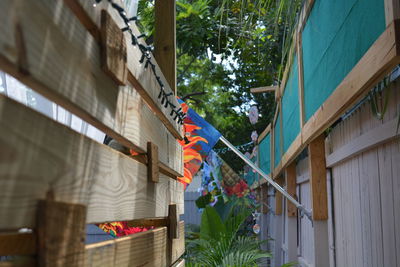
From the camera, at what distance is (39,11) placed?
881 mm

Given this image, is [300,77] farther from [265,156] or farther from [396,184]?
[265,156]

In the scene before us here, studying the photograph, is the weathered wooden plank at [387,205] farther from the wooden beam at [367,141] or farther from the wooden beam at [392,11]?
the wooden beam at [392,11]

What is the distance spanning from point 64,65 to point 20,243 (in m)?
0.35

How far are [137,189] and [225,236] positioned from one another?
4.71 meters

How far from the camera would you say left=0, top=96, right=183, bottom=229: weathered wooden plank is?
79 cm

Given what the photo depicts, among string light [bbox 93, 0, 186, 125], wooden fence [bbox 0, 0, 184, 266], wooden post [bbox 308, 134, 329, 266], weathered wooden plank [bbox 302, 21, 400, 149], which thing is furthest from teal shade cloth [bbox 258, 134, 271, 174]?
wooden fence [bbox 0, 0, 184, 266]

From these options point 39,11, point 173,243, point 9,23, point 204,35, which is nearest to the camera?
point 9,23

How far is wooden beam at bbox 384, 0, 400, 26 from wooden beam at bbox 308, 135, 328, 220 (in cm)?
222

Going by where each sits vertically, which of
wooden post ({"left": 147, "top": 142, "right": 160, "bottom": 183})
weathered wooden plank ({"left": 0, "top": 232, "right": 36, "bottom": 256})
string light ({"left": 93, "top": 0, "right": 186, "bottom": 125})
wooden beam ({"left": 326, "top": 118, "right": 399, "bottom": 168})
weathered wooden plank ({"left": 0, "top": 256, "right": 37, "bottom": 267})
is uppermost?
string light ({"left": 93, "top": 0, "right": 186, "bottom": 125})

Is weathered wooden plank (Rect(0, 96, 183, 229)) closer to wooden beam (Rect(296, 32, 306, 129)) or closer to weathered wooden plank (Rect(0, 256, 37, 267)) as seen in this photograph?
weathered wooden plank (Rect(0, 256, 37, 267))

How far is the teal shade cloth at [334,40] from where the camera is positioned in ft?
6.84

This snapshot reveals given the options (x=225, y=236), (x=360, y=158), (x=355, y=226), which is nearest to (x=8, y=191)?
(x=360, y=158)

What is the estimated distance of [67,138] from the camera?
102cm

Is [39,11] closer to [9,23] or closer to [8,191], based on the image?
[9,23]
